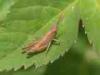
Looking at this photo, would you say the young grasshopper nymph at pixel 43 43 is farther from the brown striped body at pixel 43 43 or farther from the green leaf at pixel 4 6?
the green leaf at pixel 4 6

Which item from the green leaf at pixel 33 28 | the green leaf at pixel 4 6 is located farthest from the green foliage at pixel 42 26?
the green leaf at pixel 4 6

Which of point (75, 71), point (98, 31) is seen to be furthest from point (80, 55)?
point (98, 31)

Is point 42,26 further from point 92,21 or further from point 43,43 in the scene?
point 92,21

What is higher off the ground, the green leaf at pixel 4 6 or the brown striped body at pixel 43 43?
the green leaf at pixel 4 6

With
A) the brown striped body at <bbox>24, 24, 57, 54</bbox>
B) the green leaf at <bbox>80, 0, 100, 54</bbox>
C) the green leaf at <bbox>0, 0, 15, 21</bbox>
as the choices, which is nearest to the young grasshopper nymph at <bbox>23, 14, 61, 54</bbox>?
the brown striped body at <bbox>24, 24, 57, 54</bbox>

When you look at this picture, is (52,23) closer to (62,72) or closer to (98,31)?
(98,31)

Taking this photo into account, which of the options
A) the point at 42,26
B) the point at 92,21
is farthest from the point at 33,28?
the point at 92,21
